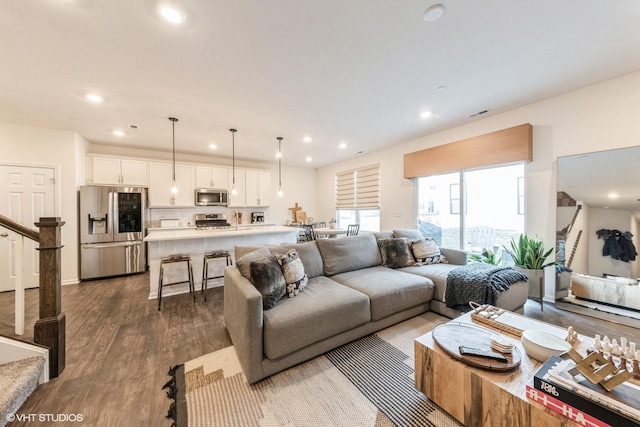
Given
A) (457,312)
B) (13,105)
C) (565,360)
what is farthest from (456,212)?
(13,105)

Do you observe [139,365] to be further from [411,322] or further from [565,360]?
[565,360]

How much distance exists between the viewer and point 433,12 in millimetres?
1660

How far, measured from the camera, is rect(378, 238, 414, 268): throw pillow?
10.5ft

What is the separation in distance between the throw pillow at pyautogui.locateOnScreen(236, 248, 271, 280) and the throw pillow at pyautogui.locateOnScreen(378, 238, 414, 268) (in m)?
1.69

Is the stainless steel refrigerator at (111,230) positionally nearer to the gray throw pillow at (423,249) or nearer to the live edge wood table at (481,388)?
the gray throw pillow at (423,249)

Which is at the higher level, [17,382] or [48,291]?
[48,291]

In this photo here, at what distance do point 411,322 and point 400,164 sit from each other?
3354 mm

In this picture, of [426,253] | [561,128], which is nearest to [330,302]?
[426,253]

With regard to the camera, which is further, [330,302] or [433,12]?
[330,302]

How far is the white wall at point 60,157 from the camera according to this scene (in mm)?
3621

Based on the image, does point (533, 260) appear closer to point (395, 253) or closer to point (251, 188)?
point (395, 253)

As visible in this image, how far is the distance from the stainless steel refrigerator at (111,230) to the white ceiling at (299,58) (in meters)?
1.34

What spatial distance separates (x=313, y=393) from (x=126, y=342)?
6.31 feet

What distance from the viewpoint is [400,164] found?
4.94 m
